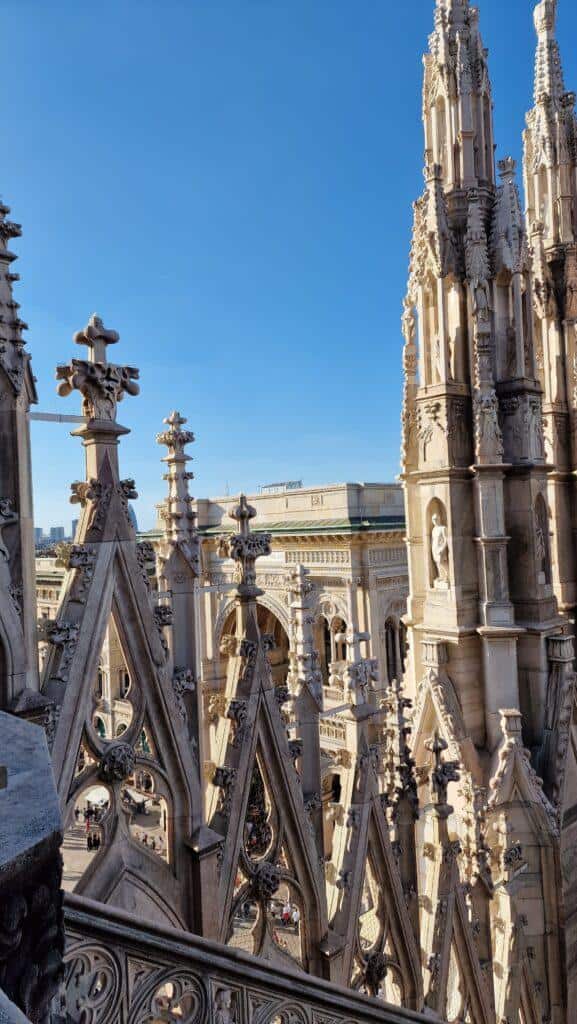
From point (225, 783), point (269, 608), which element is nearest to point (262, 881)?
point (225, 783)

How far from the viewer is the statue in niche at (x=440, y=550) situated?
9812 mm

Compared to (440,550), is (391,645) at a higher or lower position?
lower

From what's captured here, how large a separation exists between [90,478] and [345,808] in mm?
3941

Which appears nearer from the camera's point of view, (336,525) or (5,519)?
(5,519)

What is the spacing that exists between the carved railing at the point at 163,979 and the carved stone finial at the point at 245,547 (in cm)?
274

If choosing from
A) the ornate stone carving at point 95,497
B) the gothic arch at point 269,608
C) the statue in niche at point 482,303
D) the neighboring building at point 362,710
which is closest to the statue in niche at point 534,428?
the neighboring building at point 362,710

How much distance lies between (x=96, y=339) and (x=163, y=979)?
3858 millimetres

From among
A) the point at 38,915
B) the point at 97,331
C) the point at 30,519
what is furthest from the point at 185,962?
the point at 97,331

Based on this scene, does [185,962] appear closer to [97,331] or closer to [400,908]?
[97,331]

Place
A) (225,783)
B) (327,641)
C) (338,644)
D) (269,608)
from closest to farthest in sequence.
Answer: (225,783)
(338,644)
(327,641)
(269,608)

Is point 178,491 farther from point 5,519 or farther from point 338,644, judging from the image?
point 338,644

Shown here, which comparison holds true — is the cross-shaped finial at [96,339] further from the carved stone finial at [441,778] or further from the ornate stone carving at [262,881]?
the carved stone finial at [441,778]

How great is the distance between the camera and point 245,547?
230 inches

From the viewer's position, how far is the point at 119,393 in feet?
16.6
